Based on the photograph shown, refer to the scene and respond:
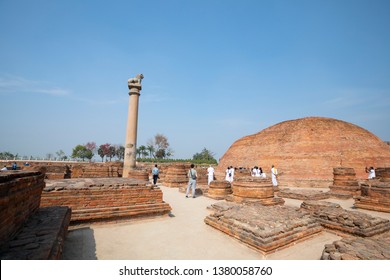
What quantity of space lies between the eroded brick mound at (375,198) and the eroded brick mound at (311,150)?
30.4ft

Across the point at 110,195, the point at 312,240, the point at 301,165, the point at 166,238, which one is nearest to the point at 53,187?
the point at 110,195

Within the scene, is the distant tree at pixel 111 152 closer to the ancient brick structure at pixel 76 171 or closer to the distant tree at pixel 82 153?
the distant tree at pixel 82 153

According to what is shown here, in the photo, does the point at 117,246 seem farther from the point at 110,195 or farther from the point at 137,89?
the point at 137,89

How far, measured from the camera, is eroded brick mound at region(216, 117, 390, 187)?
19.9 metres

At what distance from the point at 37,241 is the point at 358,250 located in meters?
4.32

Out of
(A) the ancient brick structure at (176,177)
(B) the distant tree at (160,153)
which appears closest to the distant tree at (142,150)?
(B) the distant tree at (160,153)

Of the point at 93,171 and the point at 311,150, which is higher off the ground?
the point at 311,150

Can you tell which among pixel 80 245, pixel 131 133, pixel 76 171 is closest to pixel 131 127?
pixel 131 133

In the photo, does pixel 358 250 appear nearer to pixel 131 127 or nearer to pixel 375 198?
pixel 375 198

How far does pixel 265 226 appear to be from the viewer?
4.05m

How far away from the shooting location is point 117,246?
3680mm

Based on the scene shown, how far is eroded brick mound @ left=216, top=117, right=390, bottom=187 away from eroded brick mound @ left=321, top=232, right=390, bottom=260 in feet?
47.3

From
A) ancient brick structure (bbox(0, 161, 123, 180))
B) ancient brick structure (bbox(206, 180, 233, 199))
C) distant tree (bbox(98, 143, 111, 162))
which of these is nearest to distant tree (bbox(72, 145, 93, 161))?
distant tree (bbox(98, 143, 111, 162))

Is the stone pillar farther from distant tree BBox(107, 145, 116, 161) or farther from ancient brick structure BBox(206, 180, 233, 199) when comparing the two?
distant tree BBox(107, 145, 116, 161)
